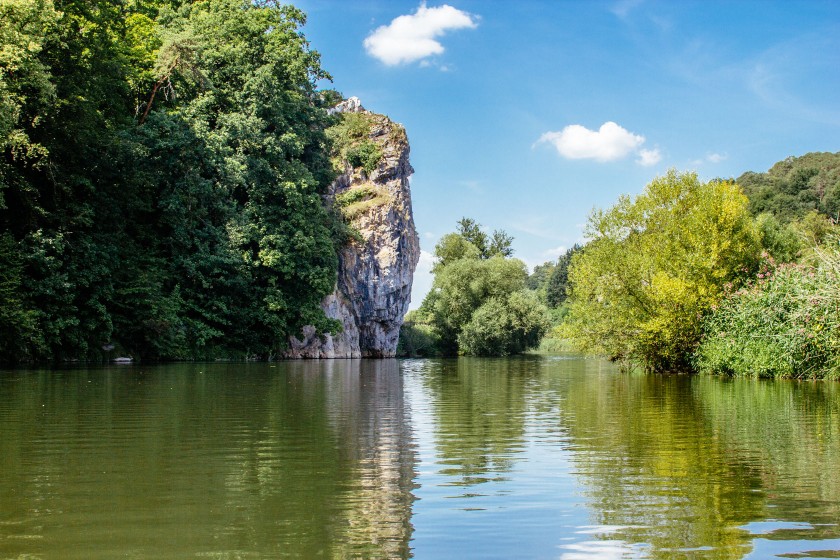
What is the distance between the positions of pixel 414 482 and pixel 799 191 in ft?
332

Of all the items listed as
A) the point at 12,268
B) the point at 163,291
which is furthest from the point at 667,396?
the point at 163,291

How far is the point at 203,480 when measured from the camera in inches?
290

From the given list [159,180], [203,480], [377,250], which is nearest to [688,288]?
[203,480]

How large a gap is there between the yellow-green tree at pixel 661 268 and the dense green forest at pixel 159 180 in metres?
19.9

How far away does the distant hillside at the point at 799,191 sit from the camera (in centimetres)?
8981

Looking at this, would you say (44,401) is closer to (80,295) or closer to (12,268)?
(12,268)

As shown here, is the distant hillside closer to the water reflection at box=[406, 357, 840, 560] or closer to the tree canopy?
the tree canopy

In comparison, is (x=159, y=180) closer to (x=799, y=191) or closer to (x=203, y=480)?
(x=203, y=480)

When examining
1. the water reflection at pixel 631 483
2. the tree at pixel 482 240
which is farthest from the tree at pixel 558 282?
the water reflection at pixel 631 483

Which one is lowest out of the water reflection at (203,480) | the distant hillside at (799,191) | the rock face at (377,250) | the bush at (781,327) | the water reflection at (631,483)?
the water reflection at (631,483)

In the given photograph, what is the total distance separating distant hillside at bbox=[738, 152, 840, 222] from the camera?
89812mm

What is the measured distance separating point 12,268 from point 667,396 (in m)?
25.4

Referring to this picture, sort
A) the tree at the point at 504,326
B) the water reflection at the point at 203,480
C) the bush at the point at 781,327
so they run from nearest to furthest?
the water reflection at the point at 203,480
the bush at the point at 781,327
the tree at the point at 504,326

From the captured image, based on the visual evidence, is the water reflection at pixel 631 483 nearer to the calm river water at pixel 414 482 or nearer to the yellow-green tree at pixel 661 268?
the calm river water at pixel 414 482
